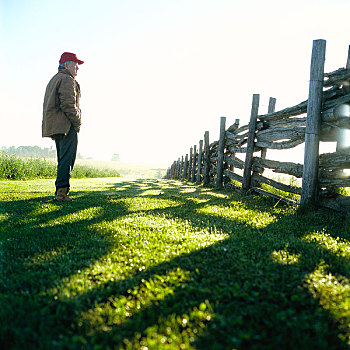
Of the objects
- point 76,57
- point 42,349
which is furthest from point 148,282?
point 76,57

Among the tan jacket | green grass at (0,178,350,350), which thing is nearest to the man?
the tan jacket

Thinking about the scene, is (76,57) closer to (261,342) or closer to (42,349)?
(42,349)

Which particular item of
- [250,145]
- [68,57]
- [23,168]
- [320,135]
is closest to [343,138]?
[320,135]

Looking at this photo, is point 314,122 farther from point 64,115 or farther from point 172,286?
point 64,115

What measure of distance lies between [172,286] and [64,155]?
4.48 metres

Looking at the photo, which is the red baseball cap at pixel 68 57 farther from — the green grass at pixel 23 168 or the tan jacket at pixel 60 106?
the green grass at pixel 23 168

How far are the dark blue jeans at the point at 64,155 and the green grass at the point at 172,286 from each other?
2011 mm

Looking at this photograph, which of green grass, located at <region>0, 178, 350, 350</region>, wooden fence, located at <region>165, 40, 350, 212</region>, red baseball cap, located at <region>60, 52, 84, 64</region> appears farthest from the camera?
red baseball cap, located at <region>60, 52, 84, 64</region>

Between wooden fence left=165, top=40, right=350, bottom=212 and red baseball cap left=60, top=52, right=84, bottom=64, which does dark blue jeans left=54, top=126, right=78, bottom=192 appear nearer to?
red baseball cap left=60, top=52, right=84, bottom=64

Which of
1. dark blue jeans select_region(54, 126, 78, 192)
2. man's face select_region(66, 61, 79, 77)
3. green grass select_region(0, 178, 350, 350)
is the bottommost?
green grass select_region(0, 178, 350, 350)

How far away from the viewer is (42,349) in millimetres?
1310

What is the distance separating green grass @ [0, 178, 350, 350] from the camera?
1425 mm

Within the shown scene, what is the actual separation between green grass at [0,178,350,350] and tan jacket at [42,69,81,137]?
8.05 feet

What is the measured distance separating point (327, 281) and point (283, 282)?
0.38 meters
